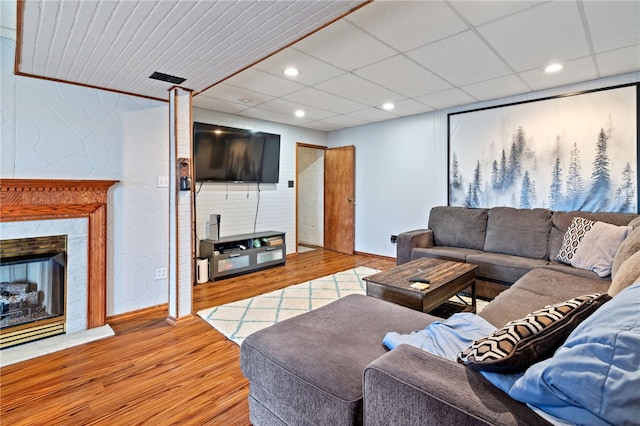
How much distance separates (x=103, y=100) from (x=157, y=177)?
0.79 meters

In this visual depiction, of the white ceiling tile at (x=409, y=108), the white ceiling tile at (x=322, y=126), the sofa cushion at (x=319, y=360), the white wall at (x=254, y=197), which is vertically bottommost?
the sofa cushion at (x=319, y=360)

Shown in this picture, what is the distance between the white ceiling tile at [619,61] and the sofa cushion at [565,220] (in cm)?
140

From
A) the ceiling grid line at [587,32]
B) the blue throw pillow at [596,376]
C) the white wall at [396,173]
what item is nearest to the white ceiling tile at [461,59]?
the ceiling grid line at [587,32]

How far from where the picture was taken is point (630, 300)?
813mm

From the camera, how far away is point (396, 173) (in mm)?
5242

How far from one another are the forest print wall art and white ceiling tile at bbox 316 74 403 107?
1.19m

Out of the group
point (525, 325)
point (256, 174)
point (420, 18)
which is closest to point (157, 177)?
point (256, 174)

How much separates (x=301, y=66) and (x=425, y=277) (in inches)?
84.3

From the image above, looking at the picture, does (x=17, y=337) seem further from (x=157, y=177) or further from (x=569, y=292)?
(x=569, y=292)

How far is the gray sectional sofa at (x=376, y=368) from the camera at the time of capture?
85cm

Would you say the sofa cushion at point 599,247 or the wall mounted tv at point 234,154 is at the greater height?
the wall mounted tv at point 234,154

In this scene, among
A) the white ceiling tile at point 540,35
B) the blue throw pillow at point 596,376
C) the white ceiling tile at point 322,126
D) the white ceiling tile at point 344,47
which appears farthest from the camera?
the white ceiling tile at point 322,126

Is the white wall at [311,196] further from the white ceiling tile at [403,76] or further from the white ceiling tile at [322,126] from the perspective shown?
the white ceiling tile at [403,76]

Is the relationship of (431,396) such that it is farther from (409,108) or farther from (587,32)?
(409,108)
